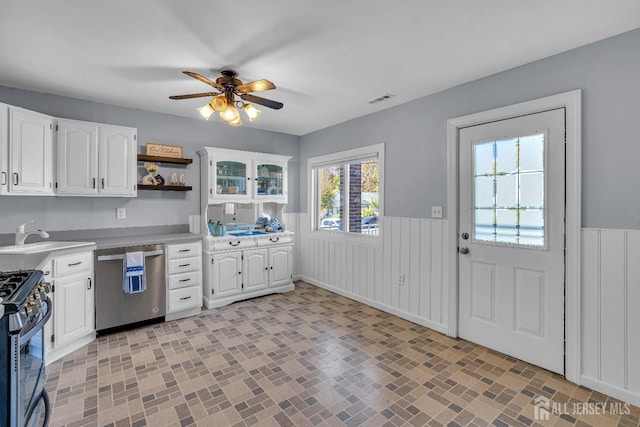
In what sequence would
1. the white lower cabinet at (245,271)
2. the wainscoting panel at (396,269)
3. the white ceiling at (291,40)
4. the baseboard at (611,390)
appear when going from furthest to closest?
the white lower cabinet at (245,271) → the wainscoting panel at (396,269) → the baseboard at (611,390) → the white ceiling at (291,40)

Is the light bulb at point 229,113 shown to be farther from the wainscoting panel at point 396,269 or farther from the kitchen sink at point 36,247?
the wainscoting panel at point 396,269

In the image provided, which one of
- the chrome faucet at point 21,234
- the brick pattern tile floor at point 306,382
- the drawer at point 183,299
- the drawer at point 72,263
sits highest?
the chrome faucet at point 21,234

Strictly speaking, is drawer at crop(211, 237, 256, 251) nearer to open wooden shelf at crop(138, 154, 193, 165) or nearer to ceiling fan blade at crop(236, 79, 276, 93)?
open wooden shelf at crop(138, 154, 193, 165)

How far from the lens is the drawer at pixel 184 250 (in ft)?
11.3

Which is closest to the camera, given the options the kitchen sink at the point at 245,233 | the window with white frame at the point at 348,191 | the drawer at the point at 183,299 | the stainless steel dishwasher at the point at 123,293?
the stainless steel dishwasher at the point at 123,293

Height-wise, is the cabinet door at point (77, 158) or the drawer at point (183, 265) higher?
the cabinet door at point (77, 158)

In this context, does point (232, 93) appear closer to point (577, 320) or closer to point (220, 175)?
point (220, 175)

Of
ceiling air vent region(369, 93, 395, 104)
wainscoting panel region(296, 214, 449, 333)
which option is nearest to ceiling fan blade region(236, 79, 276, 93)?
ceiling air vent region(369, 93, 395, 104)

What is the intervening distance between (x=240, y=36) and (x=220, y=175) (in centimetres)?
222

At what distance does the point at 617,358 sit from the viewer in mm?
2096

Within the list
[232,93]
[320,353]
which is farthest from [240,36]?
[320,353]

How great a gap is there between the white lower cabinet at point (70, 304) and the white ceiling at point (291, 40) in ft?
5.45

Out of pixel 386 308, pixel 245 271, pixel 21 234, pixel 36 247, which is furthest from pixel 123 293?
pixel 386 308

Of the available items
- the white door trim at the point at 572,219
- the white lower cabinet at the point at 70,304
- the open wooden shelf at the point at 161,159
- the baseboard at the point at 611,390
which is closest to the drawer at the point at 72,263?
the white lower cabinet at the point at 70,304
